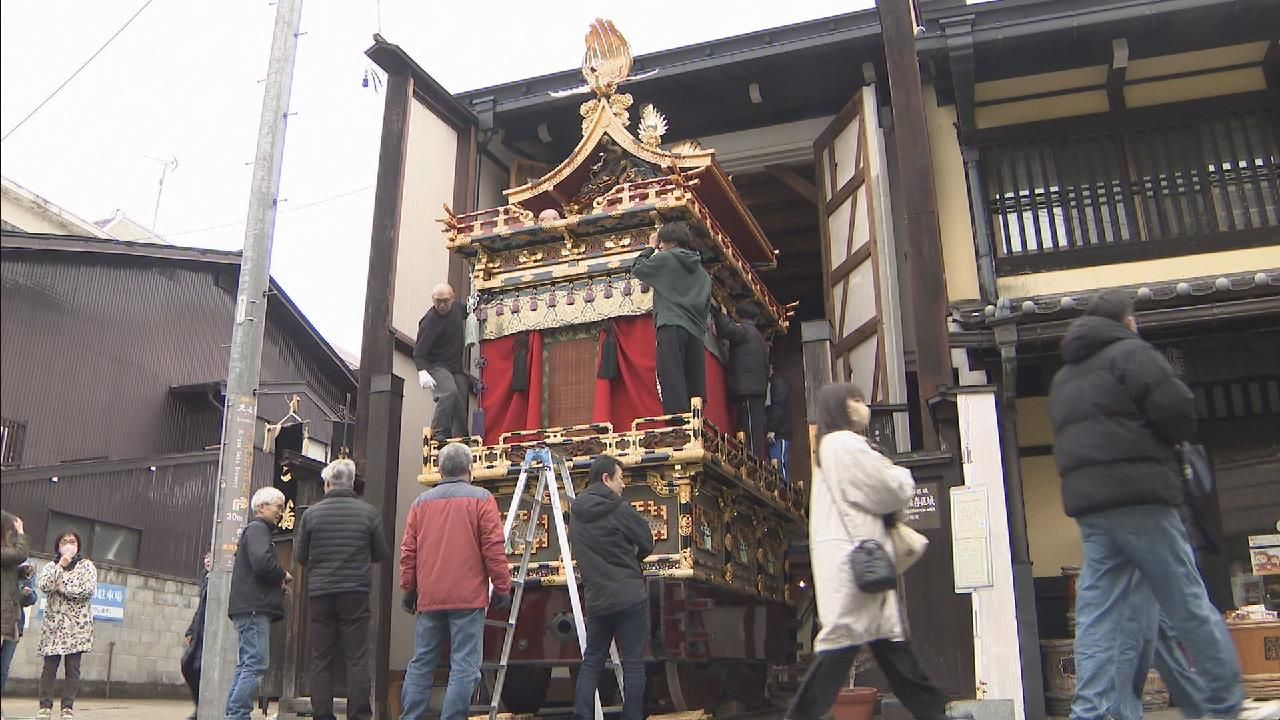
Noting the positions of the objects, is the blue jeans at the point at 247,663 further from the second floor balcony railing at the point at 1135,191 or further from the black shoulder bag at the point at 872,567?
the second floor balcony railing at the point at 1135,191

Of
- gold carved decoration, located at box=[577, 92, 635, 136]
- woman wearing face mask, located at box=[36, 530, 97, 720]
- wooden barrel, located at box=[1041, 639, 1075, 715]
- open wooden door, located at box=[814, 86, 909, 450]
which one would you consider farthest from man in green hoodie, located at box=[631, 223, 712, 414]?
woman wearing face mask, located at box=[36, 530, 97, 720]

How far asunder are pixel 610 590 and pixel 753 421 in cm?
538

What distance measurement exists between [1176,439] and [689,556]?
5429mm

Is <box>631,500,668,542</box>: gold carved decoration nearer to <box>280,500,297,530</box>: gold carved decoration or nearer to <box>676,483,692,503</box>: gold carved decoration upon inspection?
<box>676,483,692,503</box>: gold carved decoration

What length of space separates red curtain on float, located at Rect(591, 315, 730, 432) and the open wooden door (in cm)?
193

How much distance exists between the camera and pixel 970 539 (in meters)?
8.23

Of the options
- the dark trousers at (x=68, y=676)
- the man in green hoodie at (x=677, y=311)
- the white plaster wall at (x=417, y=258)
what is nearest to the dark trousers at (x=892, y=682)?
the man in green hoodie at (x=677, y=311)

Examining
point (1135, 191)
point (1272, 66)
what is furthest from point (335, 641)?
point (1272, 66)

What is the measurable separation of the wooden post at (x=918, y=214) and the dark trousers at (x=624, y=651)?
3.48 m

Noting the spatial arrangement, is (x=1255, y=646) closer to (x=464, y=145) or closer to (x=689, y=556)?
(x=689, y=556)

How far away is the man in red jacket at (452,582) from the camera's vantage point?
22.4 ft

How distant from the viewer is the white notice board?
26.5ft

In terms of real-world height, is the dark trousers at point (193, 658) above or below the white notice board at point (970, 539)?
below

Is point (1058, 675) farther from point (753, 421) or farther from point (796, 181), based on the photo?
point (796, 181)
